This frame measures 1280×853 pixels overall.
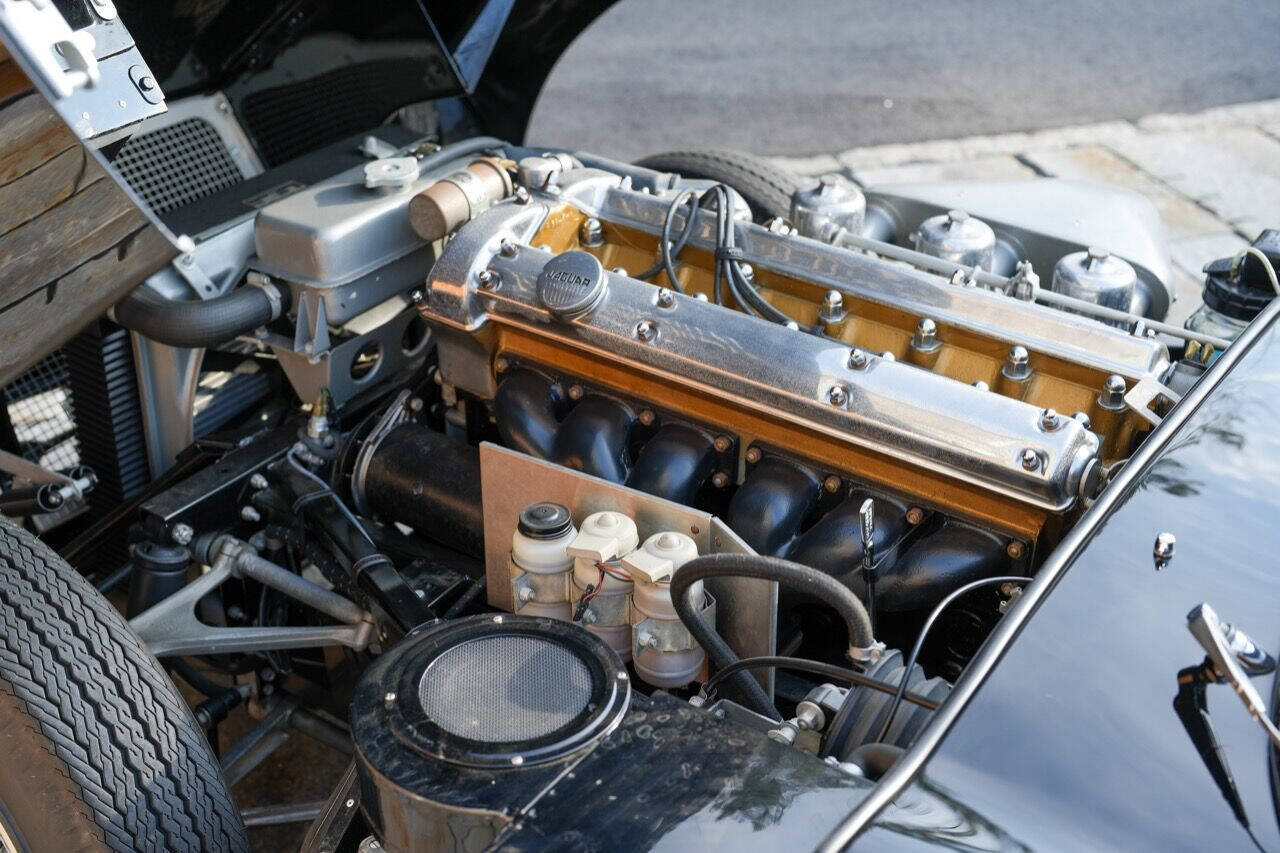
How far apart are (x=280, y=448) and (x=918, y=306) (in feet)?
3.36

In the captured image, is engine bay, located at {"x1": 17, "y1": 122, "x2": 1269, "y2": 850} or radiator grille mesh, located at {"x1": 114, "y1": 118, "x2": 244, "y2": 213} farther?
radiator grille mesh, located at {"x1": 114, "y1": 118, "x2": 244, "y2": 213}

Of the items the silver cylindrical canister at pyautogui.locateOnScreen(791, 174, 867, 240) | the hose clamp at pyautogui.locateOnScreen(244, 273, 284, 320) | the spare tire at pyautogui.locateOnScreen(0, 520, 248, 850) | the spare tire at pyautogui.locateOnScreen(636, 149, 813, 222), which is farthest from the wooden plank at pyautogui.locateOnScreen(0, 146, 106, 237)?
the spare tire at pyautogui.locateOnScreen(636, 149, 813, 222)

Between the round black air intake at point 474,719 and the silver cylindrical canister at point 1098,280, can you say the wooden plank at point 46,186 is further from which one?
the silver cylindrical canister at point 1098,280

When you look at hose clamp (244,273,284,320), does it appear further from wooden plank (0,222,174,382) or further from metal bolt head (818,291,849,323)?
metal bolt head (818,291,849,323)

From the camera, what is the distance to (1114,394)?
1.67 meters

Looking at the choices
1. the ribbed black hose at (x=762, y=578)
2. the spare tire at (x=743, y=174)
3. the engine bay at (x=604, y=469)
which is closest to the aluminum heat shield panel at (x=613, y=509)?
the engine bay at (x=604, y=469)

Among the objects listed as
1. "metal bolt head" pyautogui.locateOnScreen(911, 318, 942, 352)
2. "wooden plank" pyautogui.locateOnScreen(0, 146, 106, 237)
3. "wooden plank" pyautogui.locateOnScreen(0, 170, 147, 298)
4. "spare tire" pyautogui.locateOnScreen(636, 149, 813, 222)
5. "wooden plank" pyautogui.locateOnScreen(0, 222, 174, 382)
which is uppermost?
"wooden plank" pyautogui.locateOnScreen(0, 146, 106, 237)

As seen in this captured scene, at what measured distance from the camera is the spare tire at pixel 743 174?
2662 millimetres

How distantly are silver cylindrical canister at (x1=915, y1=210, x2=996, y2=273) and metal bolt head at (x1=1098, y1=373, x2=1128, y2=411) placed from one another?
1.64ft

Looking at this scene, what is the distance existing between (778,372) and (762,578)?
0.41 meters

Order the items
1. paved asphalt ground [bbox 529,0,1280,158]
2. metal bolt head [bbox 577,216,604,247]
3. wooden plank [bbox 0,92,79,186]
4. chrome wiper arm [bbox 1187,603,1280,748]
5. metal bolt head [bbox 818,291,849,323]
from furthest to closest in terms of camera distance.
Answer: paved asphalt ground [bbox 529,0,1280,158], metal bolt head [bbox 577,216,604,247], metal bolt head [bbox 818,291,849,323], wooden plank [bbox 0,92,79,186], chrome wiper arm [bbox 1187,603,1280,748]

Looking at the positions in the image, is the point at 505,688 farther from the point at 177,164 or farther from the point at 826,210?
the point at 177,164

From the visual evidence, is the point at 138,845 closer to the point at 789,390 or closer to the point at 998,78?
the point at 789,390

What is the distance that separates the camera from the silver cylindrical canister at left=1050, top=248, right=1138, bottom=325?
2.02 meters
